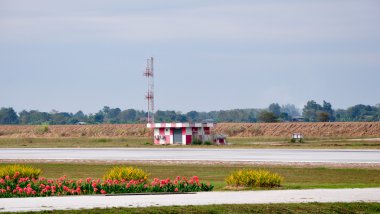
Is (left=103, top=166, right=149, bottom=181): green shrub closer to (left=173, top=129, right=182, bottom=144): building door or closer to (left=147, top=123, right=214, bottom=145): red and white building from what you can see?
(left=147, top=123, right=214, bottom=145): red and white building

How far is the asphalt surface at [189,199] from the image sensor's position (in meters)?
24.3

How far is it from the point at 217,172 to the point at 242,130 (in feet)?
349

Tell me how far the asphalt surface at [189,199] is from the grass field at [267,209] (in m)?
0.86

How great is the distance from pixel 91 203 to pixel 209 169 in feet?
82.3

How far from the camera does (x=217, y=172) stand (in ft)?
154

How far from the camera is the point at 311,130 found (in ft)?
477

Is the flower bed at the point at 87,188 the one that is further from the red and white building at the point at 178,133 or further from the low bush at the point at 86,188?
the red and white building at the point at 178,133

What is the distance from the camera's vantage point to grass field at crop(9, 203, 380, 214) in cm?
2338

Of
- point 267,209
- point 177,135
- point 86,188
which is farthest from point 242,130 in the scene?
point 267,209

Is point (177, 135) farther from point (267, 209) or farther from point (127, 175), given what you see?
point (267, 209)

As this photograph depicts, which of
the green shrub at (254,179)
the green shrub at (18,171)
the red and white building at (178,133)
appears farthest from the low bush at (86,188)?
the red and white building at (178,133)

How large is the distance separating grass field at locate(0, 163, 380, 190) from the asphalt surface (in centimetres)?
997

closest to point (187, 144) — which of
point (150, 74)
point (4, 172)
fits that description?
point (150, 74)

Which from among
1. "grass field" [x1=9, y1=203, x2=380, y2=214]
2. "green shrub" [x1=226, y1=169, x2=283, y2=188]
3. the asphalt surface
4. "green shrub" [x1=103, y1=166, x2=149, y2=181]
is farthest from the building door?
"grass field" [x1=9, y1=203, x2=380, y2=214]
